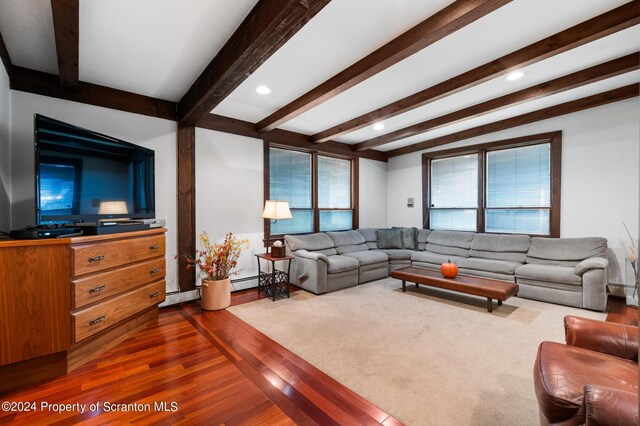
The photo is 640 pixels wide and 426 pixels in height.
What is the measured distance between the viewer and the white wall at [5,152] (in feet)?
8.11

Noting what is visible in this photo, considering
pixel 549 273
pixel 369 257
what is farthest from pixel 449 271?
pixel 369 257

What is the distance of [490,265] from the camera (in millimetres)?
4328

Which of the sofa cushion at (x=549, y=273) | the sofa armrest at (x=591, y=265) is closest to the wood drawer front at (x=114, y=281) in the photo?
the sofa cushion at (x=549, y=273)

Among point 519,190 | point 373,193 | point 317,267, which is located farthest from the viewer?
point 373,193

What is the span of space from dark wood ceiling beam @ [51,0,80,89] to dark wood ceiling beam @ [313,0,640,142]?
3.31 meters

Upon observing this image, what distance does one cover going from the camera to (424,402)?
1.78 meters

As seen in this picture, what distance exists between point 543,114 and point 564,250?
210 cm

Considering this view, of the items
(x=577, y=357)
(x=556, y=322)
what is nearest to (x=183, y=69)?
(x=577, y=357)

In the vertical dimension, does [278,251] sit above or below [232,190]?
below

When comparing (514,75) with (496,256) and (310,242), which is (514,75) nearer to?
(496,256)

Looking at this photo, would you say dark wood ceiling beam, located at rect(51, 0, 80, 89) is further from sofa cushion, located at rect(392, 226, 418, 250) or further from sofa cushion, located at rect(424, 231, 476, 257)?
sofa cushion, located at rect(424, 231, 476, 257)

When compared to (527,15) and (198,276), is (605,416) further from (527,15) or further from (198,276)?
(198,276)

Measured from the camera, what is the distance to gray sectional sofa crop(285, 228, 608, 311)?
3.50m

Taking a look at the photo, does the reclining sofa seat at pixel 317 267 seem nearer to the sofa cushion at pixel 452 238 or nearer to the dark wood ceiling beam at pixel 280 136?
the dark wood ceiling beam at pixel 280 136
